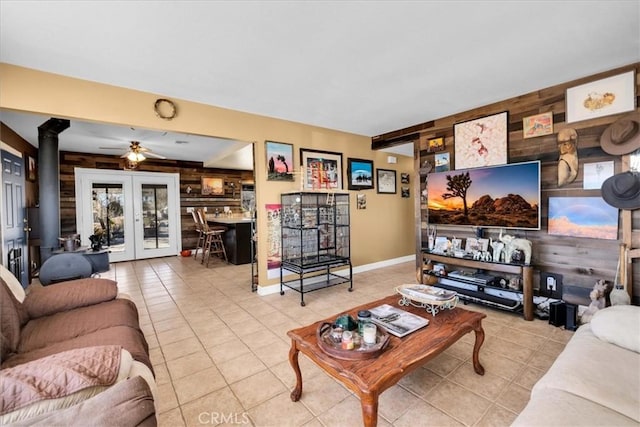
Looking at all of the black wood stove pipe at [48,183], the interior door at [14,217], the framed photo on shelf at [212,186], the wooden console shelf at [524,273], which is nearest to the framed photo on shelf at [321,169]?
the wooden console shelf at [524,273]

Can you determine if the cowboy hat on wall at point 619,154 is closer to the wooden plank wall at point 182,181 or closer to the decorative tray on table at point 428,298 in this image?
the decorative tray on table at point 428,298

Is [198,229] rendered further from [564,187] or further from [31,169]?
[564,187]

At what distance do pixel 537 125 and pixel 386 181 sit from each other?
2623 millimetres

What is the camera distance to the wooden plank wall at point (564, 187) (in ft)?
8.73

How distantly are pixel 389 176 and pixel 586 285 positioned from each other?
11.0 feet

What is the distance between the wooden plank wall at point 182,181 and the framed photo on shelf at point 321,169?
4294 millimetres

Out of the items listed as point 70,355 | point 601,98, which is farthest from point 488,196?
point 70,355

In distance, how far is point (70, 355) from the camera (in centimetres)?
114

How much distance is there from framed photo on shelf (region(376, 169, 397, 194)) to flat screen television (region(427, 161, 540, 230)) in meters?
1.38

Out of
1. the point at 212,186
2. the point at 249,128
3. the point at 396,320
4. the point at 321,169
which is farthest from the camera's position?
the point at 212,186

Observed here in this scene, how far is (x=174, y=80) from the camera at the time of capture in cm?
275

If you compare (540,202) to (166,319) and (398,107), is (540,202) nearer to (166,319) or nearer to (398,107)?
(398,107)

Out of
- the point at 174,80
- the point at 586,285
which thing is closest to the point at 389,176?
the point at 586,285

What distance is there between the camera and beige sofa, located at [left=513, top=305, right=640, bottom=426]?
3.63 feet
